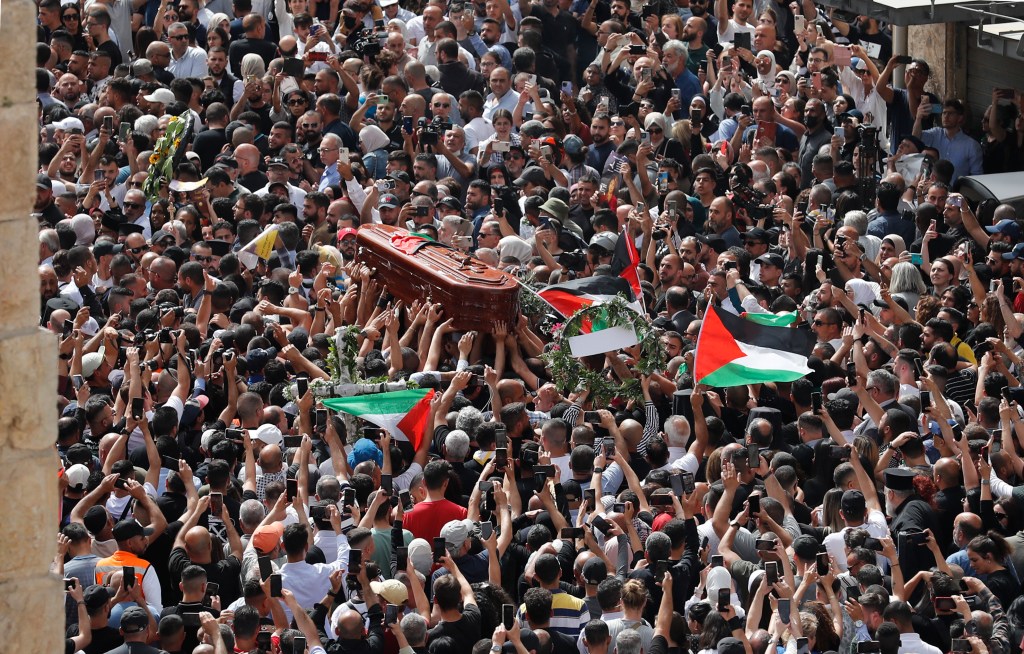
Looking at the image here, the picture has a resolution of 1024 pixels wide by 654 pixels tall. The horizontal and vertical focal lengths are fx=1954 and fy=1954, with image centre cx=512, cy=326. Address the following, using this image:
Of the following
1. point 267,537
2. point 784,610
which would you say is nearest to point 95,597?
point 267,537

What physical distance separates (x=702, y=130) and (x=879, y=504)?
23.8 ft

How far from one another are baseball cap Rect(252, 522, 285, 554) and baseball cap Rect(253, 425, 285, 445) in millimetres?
1515

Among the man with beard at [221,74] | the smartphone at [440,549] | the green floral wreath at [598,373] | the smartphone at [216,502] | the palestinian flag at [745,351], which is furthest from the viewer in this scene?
the man with beard at [221,74]

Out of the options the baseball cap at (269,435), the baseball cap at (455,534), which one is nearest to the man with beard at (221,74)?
the baseball cap at (269,435)

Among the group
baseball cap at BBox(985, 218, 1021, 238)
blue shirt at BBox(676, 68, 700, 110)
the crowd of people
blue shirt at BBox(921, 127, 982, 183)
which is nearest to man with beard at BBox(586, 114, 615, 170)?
the crowd of people

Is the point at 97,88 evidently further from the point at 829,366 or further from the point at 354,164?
the point at 829,366

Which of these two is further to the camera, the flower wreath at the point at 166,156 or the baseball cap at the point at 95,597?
the flower wreath at the point at 166,156

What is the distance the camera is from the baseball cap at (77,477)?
40.7 ft

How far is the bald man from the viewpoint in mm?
11438

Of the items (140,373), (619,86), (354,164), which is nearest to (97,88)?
(354,164)

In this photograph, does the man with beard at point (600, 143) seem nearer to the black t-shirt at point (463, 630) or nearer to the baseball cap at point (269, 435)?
the baseball cap at point (269, 435)

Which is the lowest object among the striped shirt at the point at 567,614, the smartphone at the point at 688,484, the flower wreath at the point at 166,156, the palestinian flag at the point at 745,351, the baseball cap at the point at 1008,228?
the striped shirt at the point at 567,614

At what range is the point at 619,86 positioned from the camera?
19.4 m

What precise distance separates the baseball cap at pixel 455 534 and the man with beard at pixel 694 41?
9.29m
